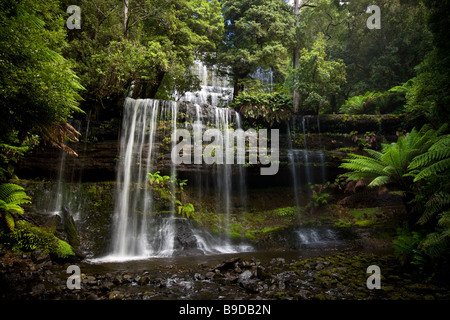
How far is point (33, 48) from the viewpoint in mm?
4430

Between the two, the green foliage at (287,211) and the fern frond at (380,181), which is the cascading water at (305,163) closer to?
the green foliage at (287,211)

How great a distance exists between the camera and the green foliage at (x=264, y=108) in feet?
36.3

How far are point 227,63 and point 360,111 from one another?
24.7 feet

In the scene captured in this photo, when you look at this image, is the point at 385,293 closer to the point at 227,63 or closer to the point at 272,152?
the point at 272,152

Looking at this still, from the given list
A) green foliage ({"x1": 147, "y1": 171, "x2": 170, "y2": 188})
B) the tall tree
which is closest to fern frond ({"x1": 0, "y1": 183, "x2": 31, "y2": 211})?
green foliage ({"x1": 147, "y1": 171, "x2": 170, "y2": 188})

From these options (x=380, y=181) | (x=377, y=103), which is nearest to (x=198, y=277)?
(x=380, y=181)

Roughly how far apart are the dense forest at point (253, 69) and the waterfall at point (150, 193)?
1.42 metres

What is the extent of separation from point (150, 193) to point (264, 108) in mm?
6525

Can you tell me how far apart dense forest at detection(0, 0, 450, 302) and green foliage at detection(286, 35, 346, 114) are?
63mm

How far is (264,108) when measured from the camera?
1108 cm

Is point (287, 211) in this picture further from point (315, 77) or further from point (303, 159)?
point (315, 77)

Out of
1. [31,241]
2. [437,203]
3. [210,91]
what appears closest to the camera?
[437,203]

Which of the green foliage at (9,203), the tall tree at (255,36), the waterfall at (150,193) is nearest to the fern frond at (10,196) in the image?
the green foliage at (9,203)
